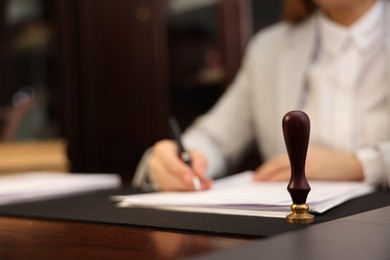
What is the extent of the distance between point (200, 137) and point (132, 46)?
142 cm

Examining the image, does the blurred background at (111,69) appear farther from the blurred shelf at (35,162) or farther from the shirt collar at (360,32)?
the shirt collar at (360,32)

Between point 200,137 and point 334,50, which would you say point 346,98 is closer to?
point 334,50

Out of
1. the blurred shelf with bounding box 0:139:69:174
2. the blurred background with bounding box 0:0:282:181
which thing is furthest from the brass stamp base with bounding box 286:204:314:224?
the blurred background with bounding box 0:0:282:181

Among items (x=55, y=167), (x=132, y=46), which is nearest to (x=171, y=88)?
(x=132, y=46)

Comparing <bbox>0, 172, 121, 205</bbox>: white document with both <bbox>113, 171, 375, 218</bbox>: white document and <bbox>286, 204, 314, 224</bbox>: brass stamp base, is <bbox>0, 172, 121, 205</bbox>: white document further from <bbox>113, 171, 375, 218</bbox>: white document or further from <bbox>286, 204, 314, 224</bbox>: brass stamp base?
<bbox>286, 204, 314, 224</bbox>: brass stamp base

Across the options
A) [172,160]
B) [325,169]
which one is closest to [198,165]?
[172,160]

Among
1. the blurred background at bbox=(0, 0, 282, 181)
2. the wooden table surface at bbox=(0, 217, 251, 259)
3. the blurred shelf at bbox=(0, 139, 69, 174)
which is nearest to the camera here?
the wooden table surface at bbox=(0, 217, 251, 259)

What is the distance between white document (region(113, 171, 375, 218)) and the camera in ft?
2.18

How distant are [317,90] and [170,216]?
0.66m

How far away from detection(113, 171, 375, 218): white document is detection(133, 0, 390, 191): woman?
155 mm

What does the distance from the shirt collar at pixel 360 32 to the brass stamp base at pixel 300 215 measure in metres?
0.70

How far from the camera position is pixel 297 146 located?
61 cm

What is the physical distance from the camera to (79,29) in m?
2.88

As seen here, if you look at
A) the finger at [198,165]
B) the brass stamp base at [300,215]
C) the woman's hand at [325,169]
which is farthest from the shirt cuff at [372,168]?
the brass stamp base at [300,215]
